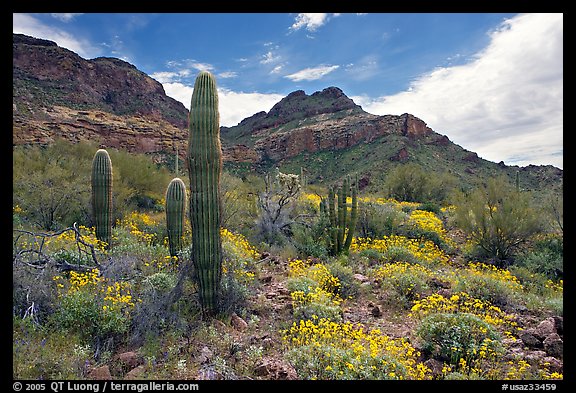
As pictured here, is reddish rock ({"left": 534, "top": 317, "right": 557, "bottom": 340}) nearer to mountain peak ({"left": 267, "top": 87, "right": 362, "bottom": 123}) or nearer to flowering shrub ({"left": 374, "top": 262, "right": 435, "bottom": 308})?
flowering shrub ({"left": 374, "top": 262, "right": 435, "bottom": 308})

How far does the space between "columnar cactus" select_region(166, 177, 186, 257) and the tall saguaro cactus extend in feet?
8.54

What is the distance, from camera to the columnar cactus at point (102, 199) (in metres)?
7.57

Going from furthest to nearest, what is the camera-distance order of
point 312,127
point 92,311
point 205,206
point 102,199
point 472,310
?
point 312,127 → point 102,199 → point 472,310 → point 205,206 → point 92,311

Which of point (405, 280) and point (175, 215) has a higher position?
point (175, 215)

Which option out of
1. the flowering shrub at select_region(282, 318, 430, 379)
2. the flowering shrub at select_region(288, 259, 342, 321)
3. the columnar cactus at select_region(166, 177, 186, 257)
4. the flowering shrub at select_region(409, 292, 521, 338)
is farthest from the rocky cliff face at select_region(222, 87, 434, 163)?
the flowering shrub at select_region(282, 318, 430, 379)

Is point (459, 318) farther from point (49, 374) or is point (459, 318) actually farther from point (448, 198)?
point (448, 198)

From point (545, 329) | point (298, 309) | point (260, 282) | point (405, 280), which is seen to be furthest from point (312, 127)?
point (545, 329)

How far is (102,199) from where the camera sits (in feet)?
25.2

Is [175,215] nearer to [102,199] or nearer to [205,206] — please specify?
[102,199]

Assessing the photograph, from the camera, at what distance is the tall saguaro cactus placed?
15.4ft

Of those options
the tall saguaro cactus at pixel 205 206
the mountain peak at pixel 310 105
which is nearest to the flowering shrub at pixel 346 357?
the tall saguaro cactus at pixel 205 206

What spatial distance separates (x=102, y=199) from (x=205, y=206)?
4391 mm
